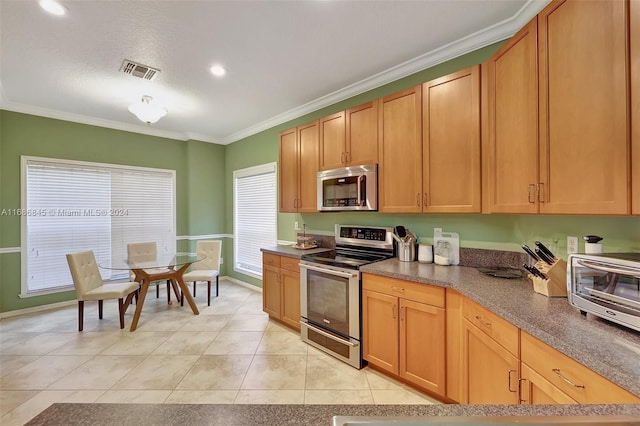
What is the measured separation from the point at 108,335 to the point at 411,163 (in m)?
3.79

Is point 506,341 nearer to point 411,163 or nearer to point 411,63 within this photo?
point 411,163

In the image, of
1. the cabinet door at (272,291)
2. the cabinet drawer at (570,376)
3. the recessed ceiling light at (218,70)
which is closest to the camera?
the cabinet drawer at (570,376)

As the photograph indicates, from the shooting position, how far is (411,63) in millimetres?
2586

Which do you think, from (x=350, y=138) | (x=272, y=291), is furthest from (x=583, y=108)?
(x=272, y=291)

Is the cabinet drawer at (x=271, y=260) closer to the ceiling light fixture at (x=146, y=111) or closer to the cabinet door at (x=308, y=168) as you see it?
the cabinet door at (x=308, y=168)

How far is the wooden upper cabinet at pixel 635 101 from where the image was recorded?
3.47ft

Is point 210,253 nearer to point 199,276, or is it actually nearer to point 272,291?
point 199,276

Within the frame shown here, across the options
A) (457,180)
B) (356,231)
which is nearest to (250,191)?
(356,231)

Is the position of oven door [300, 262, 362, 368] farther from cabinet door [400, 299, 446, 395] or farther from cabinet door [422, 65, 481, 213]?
cabinet door [422, 65, 481, 213]

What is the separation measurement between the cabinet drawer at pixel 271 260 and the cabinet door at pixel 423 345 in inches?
66.5

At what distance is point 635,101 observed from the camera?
3.51 feet

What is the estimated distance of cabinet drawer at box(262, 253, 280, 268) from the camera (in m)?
3.27

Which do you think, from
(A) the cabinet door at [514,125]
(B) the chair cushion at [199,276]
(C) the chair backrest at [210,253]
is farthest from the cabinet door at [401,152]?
(C) the chair backrest at [210,253]

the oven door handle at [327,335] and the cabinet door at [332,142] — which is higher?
the cabinet door at [332,142]
